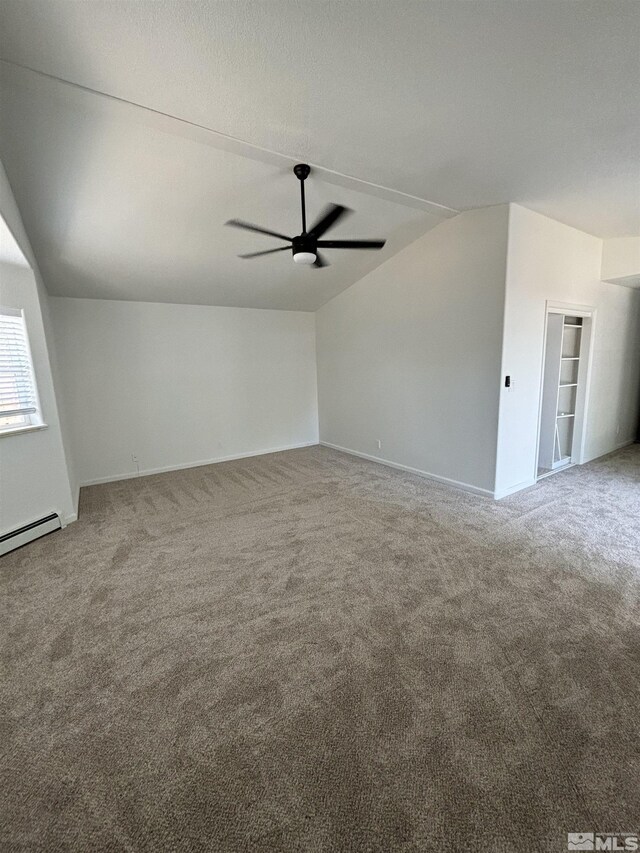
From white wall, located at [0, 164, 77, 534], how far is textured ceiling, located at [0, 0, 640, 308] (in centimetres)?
47

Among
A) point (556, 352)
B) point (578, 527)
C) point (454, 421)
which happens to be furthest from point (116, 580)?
point (556, 352)

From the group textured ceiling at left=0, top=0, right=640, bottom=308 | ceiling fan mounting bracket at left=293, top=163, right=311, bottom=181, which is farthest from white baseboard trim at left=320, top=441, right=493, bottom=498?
ceiling fan mounting bracket at left=293, top=163, right=311, bottom=181

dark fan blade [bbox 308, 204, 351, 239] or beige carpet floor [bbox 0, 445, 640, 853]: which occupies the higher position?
dark fan blade [bbox 308, 204, 351, 239]

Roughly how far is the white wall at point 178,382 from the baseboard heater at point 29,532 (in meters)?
1.57

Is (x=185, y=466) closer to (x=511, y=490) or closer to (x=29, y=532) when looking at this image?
(x=29, y=532)

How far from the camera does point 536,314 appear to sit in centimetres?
376

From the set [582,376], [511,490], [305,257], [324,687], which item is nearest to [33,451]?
[305,257]

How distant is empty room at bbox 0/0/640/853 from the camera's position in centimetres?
132

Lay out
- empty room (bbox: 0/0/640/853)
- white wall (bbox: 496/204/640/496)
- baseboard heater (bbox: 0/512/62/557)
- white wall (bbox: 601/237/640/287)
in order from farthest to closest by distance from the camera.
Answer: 1. white wall (bbox: 601/237/640/287)
2. white wall (bbox: 496/204/640/496)
3. baseboard heater (bbox: 0/512/62/557)
4. empty room (bbox: 0/0/640/853)

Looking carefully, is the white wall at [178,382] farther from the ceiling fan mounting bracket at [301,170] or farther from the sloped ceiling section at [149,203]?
the ceiling fan mounting bracket at [301,170]

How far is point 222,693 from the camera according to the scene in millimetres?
1668

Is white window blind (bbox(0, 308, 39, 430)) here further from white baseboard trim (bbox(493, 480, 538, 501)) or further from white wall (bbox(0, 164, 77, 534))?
white baseboard trim (bbox(493, 480, 538, 501))

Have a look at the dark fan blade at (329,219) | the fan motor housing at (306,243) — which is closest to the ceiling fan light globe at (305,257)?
the fan motor housing at (306,243)

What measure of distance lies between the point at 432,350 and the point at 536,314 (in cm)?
108
